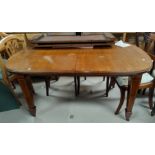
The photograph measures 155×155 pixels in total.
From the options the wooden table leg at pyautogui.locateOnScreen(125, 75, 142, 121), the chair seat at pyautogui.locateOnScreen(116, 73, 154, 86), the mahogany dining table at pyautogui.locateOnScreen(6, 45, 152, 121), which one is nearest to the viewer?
the mahogany dining table at pyautogui.locateOnScreen(6, 45, 152, 121)

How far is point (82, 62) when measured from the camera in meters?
1.52

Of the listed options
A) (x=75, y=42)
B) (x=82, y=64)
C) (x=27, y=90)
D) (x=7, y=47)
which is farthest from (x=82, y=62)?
(x=7, y=47)

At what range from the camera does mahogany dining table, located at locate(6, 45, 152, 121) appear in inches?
54.0

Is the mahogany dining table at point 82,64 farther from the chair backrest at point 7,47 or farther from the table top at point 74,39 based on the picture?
the chair backrest at point 7,47

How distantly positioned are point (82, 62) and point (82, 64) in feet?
0.16

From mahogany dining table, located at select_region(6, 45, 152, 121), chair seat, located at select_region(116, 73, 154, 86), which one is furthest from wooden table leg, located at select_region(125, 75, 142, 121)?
chair seat, located at select_region(116, 73, 154, 86)

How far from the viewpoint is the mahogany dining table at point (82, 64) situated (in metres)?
1.37

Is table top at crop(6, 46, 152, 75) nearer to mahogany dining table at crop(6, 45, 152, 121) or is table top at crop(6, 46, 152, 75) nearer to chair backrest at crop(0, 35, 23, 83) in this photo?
mahogany dining table at crop(6, 45, 152, 121)

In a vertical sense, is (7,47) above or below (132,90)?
above

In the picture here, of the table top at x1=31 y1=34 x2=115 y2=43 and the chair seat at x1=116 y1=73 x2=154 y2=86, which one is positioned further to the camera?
the table top at x1=31 y1=34 x2=115 y2=43

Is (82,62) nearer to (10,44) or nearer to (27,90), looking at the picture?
(27,90)

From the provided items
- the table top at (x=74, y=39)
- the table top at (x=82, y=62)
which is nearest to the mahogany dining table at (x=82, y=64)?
the table top at (x=82, y=62)

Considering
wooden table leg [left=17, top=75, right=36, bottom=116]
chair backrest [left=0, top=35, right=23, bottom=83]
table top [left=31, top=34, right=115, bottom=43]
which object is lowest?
wooden table leg [left=17, top=75, right=36, bottom=116]
